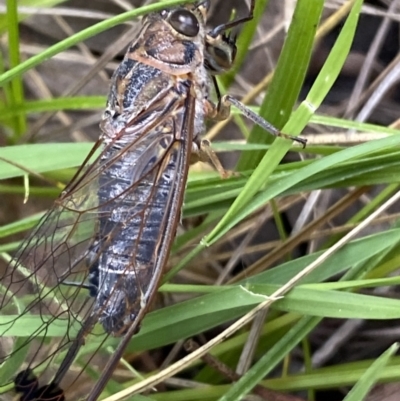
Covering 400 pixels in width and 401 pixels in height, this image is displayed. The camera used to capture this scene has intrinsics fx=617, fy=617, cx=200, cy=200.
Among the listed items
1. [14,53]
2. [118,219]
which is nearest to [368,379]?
[118,219]

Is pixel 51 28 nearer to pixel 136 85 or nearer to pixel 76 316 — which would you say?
pixel 136 85

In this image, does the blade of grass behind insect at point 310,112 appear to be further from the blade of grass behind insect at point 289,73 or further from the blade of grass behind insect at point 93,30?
the blade of grass behind insect at point 93,30

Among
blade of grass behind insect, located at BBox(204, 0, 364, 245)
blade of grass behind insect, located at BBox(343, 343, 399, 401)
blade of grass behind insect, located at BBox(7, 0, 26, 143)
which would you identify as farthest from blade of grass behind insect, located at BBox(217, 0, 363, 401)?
blade of grass behind insect, located at BBox(7, 0, 26, 143)

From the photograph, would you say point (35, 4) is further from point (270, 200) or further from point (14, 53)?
point (270, 200)

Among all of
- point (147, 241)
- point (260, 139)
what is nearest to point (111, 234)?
point (147, 241)

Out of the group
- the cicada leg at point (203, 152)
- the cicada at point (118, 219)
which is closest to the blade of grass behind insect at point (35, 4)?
the cicada at point (118, 219)

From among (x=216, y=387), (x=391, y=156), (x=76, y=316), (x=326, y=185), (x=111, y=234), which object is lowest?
(x=216, y=387)

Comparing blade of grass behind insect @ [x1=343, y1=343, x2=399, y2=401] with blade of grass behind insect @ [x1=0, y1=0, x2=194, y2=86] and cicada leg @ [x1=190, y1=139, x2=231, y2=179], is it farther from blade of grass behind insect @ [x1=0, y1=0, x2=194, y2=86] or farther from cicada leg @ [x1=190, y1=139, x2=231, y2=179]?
blade of grass behind insect @ [x1=0, y1=0, x2=194, y2=86]
